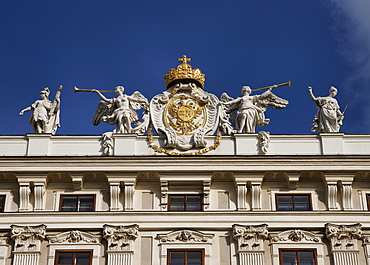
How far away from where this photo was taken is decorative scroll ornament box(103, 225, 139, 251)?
28.4 m

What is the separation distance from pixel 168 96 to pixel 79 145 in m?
3.50

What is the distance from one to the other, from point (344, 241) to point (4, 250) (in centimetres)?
1034

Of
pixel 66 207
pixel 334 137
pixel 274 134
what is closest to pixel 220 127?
pixel 274 134

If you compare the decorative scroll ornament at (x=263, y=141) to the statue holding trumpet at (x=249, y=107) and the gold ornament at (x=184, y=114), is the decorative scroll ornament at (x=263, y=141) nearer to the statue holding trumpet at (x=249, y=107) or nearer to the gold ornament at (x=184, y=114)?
the statue holding trumpet at (x=249, y=107)

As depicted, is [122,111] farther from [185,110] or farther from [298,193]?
[298,193]

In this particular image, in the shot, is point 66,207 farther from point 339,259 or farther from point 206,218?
point 339,259

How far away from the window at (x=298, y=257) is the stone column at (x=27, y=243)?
734 centimetres

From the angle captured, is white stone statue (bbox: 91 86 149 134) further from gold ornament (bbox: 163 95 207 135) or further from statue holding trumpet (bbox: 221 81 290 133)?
statue holding trumpet (bbox: 221 81 290 133)

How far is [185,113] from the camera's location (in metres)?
31.2

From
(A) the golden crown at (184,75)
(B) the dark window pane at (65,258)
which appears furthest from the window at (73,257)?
(A) the golden crown at (184,75)

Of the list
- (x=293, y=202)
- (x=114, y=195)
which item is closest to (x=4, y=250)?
(x=114, y=195)

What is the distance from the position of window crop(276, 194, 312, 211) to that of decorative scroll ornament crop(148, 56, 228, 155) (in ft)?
9.10

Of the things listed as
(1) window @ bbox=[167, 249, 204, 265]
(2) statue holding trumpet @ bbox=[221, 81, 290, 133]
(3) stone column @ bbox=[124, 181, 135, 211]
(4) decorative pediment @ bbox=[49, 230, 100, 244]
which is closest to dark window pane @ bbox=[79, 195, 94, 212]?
(4) decorative pediment @ bbox=[49, 230, 100, 244]

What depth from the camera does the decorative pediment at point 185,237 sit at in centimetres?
2852
